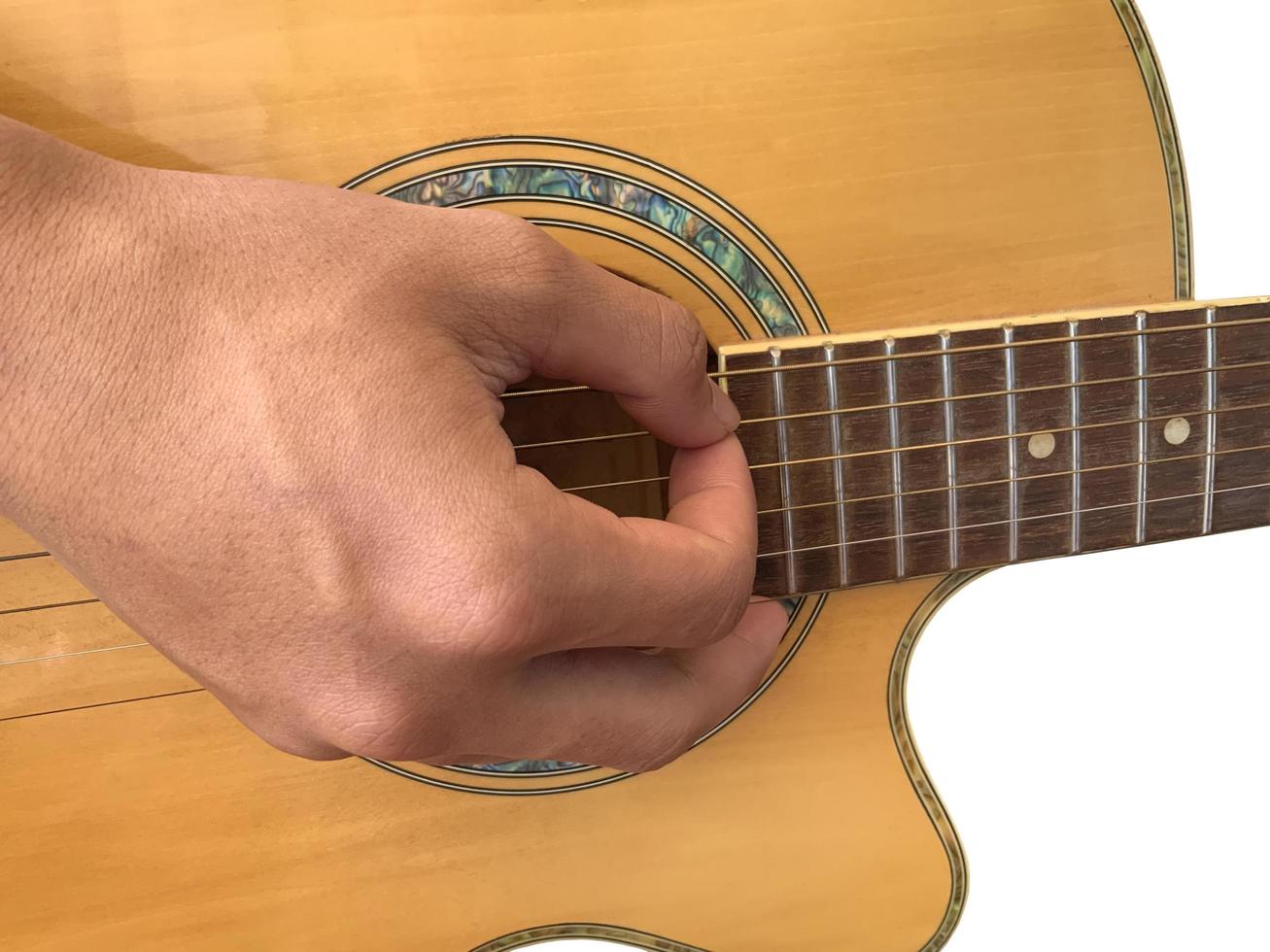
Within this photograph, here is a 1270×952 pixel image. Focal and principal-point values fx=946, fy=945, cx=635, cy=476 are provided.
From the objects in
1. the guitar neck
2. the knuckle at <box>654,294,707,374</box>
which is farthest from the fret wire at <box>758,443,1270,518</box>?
the knuckle at <box>654,294,707,374</box>

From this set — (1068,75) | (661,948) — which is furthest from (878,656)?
(1068,75)

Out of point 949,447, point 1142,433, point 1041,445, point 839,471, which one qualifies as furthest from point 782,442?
point 1142,433

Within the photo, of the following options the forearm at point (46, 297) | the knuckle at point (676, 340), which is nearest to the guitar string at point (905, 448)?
the knuckle at point (676, 340)

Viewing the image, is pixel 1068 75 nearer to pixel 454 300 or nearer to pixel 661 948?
pixel 454 300

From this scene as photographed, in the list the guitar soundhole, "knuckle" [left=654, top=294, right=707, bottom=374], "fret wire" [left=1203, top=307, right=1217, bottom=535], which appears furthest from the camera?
"fret wire" [left=1203, top=307, right=1217, bottom=535]

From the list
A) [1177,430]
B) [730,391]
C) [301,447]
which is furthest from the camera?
[1177,430]

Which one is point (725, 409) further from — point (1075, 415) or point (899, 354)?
point (1075, 415)

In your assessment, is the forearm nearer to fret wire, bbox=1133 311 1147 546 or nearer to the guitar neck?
the guitar neck

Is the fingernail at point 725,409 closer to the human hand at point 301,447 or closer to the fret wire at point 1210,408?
the human hand at point 301,447
